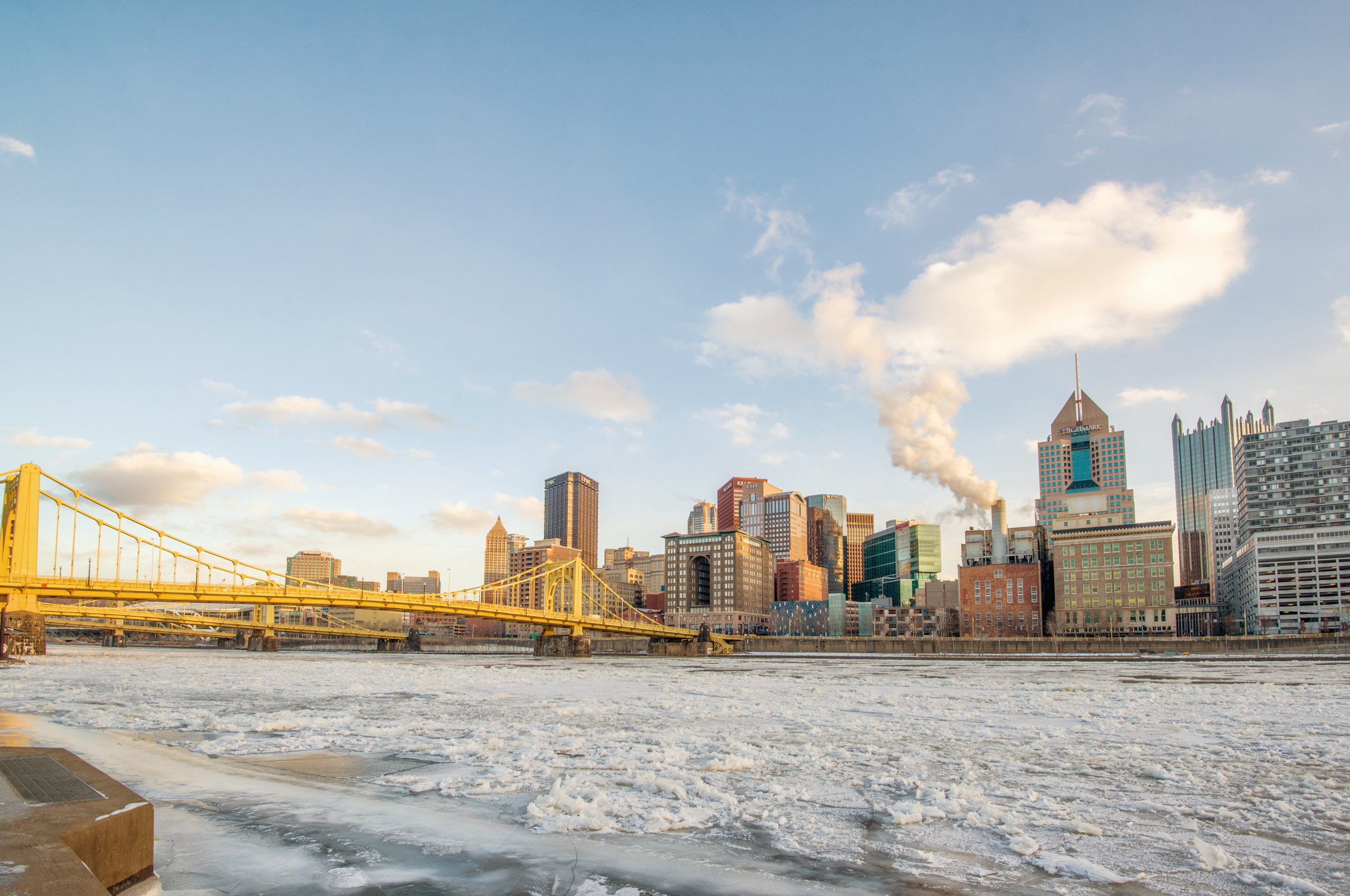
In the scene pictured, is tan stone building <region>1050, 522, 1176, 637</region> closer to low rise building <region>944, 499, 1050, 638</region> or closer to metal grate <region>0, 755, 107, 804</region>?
low rise building <region>944, 499, 1050, 638</region>

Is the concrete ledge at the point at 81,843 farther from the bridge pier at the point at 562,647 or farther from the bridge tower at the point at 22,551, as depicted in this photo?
the bridge pier at the point at 562,647

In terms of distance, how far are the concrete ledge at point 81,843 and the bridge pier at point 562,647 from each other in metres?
93.7

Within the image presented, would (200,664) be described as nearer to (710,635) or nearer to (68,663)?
(68,663)

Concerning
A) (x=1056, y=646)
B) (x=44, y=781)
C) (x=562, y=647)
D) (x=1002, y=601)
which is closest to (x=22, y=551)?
(x=562, y=647)

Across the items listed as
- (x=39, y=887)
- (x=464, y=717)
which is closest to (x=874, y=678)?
(x=464, y=717)

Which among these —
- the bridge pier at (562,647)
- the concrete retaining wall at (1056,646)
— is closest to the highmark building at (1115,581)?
the concrete retaining wall at (1056,646)

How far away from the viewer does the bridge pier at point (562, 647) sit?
100125 mm

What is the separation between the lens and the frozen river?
6.64m

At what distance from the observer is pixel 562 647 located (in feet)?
338

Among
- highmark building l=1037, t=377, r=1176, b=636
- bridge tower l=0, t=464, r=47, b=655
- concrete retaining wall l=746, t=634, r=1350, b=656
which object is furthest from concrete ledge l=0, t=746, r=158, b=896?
highmark building l=1037, t=377, r=1176, b=636

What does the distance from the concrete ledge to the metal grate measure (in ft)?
0.25

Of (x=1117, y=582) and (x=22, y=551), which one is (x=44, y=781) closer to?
(x=22, y=551)

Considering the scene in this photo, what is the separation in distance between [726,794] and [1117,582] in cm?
18524

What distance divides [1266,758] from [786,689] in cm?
2046
